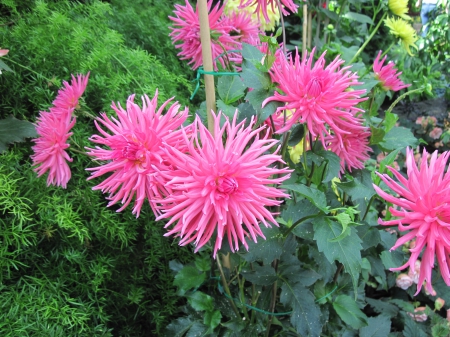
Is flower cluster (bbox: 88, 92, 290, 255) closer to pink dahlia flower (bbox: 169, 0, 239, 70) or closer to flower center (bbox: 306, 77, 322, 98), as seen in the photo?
flower center (bbox: 306, 77, 322, 98)

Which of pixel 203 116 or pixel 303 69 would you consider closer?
pixel 303 69

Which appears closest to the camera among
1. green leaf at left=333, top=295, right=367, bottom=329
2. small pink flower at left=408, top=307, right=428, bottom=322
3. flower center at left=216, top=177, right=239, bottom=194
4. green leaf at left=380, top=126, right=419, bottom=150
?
flower center at left=216, top=177, right=239, bottom=194

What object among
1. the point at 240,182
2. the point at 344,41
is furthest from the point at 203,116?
the point at 344,41

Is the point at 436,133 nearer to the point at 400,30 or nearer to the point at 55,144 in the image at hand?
the point at 400,30

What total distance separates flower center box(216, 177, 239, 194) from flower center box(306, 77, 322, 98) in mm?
186

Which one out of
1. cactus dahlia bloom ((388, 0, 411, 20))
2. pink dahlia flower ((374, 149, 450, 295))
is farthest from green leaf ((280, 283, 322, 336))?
cactus dahlia bloom ((388, 0, 411, 20))

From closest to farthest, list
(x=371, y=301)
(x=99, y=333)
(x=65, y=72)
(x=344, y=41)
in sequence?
(x=99, y=333) < (x=65, y=72) < (x=371, y=301) < (x=344, y=41)

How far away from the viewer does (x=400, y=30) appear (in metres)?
1.08

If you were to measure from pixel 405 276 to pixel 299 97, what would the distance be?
99cm

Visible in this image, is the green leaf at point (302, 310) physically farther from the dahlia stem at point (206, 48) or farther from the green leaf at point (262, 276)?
the dahlia stem at point (206, 48)

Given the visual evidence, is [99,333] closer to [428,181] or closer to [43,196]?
[43,196]

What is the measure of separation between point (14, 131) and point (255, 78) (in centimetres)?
55

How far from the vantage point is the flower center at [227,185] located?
1.40 ft

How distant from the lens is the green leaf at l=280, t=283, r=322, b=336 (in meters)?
0.68
